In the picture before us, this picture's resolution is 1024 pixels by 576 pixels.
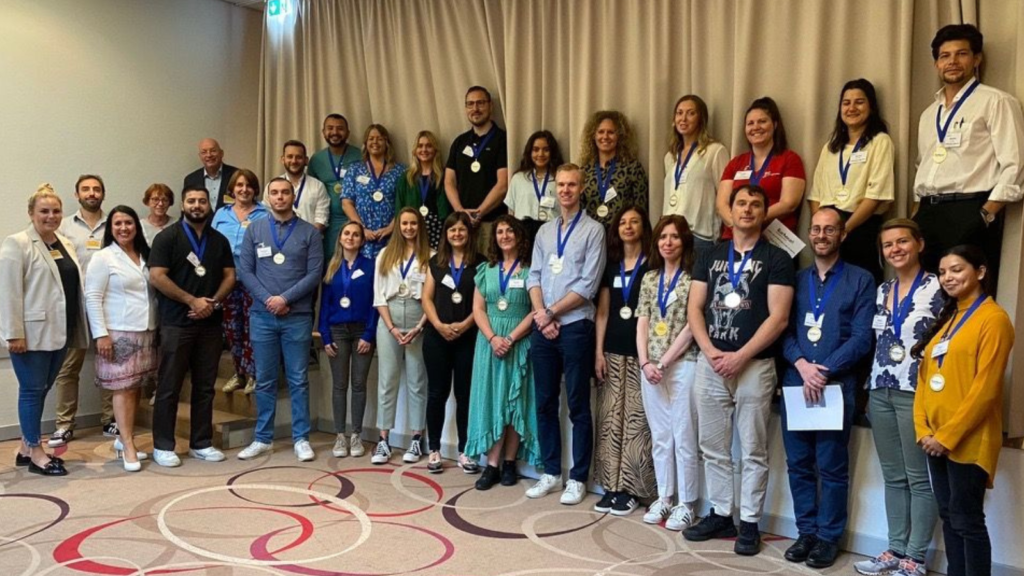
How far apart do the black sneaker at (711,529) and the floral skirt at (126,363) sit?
3.29 metres

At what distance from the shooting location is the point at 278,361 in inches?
201

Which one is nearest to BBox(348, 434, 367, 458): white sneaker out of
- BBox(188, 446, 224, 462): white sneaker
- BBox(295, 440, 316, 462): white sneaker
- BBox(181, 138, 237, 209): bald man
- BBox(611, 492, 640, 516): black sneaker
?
BBox(295, 440, 316, 462): white sneaker

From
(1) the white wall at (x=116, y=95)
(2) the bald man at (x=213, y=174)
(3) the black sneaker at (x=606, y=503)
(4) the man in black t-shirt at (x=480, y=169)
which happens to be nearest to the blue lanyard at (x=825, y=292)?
(3) the black sneaker at (x=606, y=503)

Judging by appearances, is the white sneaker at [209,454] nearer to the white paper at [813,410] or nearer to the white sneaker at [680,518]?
the white sneaker at [680,518]

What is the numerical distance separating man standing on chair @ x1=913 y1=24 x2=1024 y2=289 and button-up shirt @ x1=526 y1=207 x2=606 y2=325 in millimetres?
1518

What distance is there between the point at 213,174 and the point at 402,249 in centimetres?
227

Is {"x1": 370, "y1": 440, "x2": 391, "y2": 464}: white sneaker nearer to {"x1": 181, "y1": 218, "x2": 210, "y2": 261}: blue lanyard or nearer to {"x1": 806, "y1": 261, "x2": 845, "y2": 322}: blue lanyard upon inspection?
{"x1": 181, "y1": 218, "x2": 210, "y2": 261}: blue lanyard

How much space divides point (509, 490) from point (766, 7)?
3017 millimetres

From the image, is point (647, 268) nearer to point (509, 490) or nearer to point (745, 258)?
point (745, 258)

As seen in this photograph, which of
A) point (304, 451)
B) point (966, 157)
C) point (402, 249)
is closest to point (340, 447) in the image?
point (304, 451)

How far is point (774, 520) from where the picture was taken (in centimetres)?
380

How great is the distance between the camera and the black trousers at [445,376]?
15.3ft

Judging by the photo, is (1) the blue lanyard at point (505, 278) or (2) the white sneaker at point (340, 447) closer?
(1) the blue lanyard at point (505, 278)

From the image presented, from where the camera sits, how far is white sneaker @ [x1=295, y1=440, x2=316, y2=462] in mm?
5016
